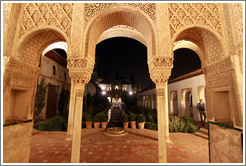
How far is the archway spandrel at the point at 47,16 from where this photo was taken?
288 centimetres

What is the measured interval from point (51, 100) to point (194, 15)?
409 inches

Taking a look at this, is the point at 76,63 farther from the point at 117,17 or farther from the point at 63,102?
the point at 63,102

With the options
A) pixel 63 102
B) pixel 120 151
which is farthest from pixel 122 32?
pixel 63 102

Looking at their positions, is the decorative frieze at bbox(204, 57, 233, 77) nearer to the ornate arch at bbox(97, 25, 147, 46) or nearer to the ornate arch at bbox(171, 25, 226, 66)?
the ornate arch at bbox(171, 25, 226, 66)

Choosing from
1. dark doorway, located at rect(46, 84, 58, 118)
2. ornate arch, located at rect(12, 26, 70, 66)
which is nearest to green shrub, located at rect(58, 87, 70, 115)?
dark doorway, located at rect(46, 84, 58, 118)

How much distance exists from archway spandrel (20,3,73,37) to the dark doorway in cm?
673

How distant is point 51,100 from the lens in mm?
8766

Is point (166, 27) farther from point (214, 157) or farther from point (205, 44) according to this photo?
point (214, 157)

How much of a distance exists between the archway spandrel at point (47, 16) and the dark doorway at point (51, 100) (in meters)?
6.73

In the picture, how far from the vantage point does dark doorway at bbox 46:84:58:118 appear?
846 centimetres

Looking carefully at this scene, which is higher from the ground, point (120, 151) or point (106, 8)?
point (106, 8)

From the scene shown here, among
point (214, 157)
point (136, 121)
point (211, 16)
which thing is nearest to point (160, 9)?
point (211, 16)

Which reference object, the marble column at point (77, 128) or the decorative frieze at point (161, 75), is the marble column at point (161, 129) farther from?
the marble column at point (77, 128)

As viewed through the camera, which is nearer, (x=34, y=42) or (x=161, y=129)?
(x=161, y=129)
